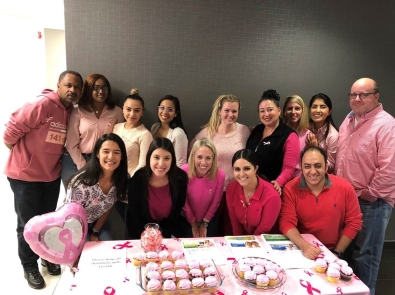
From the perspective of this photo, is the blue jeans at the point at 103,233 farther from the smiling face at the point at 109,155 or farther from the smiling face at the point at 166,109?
the smiling face at the point at 166,109

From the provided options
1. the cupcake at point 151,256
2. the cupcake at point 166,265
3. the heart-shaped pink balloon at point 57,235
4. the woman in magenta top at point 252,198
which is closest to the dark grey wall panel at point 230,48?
the woman in magenta top at point 252,198

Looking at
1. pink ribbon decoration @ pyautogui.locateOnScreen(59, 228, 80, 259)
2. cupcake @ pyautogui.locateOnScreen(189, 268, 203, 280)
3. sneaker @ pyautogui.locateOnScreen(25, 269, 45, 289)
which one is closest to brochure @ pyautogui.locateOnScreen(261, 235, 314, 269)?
cupcake @ pyautogui.locateOnScreen(189, 268, 203, 280)

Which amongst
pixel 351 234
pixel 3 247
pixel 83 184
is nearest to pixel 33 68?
pixel 3 247

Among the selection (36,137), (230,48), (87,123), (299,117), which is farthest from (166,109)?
(299,117)

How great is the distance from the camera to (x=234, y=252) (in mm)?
1613

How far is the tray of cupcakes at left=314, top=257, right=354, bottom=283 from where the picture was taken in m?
1.39

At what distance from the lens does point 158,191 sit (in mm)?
2012

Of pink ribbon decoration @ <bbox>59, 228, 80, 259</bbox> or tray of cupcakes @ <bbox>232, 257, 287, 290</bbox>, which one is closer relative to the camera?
tray of cupcakes @ <bbox>232, 257, 287, 290</bbox>

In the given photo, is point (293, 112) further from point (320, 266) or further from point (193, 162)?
point (320, 266)

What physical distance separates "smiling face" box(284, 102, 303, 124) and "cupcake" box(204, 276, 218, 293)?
1.64 m

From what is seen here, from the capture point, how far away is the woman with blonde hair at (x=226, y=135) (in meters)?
2.35

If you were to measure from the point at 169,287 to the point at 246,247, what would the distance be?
0.59 m

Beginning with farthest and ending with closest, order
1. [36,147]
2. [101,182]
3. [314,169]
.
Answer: [36,147], [101,182], [314,169]

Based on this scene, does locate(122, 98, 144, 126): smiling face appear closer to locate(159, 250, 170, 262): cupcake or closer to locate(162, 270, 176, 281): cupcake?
locate(159, 250, 170, 262): cupcake
